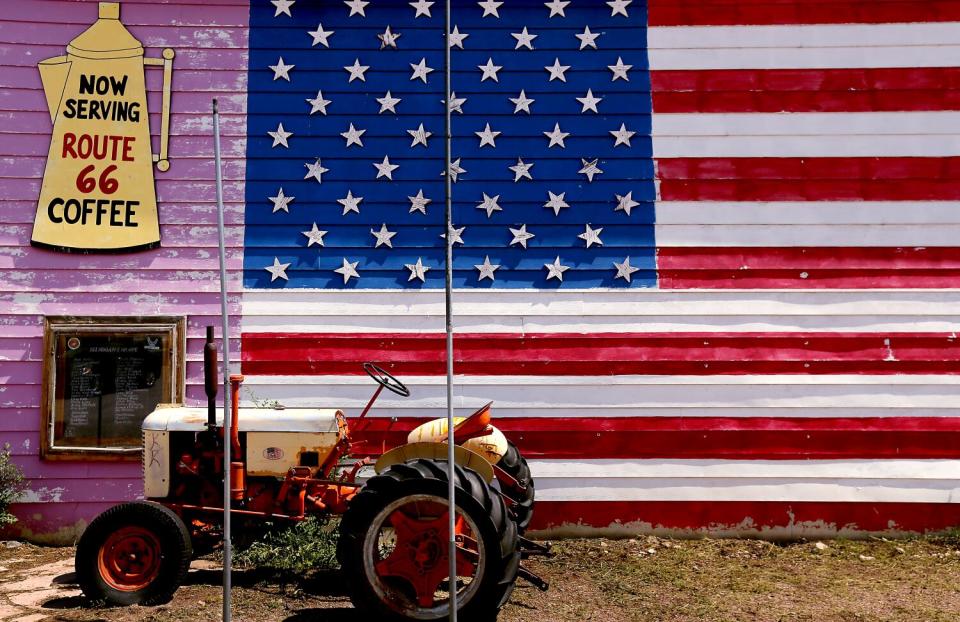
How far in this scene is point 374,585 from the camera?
16.0ft

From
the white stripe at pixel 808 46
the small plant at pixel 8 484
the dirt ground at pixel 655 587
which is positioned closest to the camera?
the dirt ground at pixel 655 587

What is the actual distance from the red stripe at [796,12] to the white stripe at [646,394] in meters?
3.25

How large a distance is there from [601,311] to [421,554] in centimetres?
317

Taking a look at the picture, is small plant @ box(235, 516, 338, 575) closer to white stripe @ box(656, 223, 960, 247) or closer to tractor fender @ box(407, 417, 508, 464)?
tractor fender @ box(407, 417, 508, 464)

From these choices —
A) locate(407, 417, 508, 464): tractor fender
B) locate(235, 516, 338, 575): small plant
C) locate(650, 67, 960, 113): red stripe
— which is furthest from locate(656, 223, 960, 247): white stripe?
locate(235, 516, 338, 575): small plant

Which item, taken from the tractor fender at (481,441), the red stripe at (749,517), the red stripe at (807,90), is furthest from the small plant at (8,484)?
the red stripe at (807,90)

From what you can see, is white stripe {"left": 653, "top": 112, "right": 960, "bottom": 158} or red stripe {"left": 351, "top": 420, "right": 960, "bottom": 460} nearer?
red stripe {"left": 351, "top": 420, "right": 960, "bottom": 460}

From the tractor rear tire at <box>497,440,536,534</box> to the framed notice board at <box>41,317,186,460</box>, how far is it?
2.98m

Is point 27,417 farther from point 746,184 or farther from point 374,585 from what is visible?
point 746,184

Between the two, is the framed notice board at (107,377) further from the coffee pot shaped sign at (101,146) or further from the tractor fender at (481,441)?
the tractor fender at (481,441)

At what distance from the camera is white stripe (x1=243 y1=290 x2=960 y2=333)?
24.1 ft

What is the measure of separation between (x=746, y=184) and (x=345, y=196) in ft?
11.9

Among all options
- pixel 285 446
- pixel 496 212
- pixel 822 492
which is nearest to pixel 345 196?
pixel 496 212

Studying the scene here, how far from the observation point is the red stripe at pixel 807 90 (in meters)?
7.47
